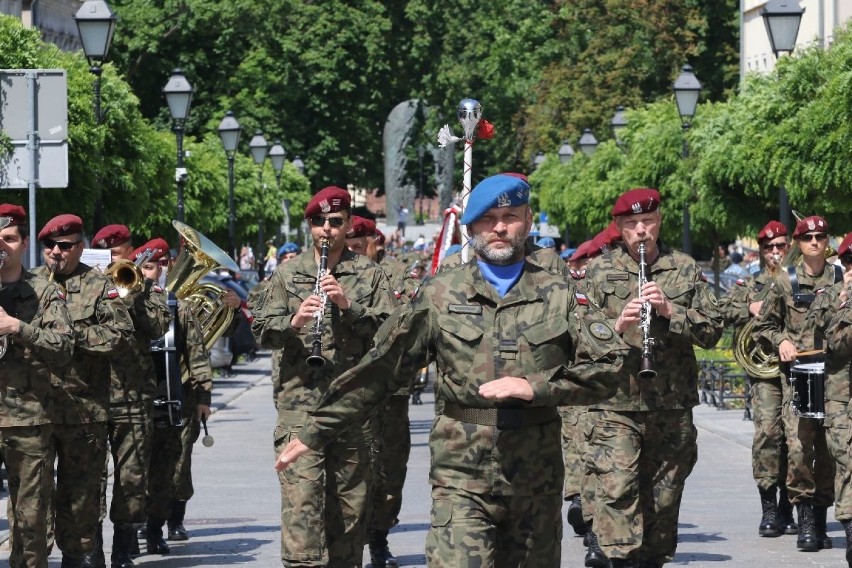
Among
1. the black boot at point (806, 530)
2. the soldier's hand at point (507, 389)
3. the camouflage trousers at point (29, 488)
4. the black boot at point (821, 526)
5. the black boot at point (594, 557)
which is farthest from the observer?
the black boot at point (821, 526)

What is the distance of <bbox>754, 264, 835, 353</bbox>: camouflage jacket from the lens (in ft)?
41.8

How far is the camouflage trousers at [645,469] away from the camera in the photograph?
10.1 m

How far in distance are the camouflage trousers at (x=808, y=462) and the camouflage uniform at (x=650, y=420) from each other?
271 cm

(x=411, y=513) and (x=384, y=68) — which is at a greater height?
(x=384, y=68)

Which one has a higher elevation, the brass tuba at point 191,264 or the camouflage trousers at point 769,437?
the brass tuba at point 191,264

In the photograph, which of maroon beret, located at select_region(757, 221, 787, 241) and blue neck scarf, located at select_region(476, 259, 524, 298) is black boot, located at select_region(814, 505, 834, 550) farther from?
blue neck scarf, located at select_region(476, 259, 524, 298)

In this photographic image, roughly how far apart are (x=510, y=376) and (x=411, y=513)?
762 centimetres

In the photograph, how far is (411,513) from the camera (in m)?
14.6

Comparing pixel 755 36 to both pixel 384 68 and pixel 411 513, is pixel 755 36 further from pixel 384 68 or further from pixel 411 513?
pixel 411 513

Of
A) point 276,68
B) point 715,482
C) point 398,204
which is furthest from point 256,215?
point 398,204

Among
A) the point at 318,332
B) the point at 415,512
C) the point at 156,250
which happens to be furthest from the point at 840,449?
the point at 156,250

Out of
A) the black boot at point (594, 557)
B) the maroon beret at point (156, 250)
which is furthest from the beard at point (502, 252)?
the maroon beret at point (156, 250)

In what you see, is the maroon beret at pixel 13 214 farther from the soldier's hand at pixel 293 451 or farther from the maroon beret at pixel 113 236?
the soldier's hand at pixel 293 451

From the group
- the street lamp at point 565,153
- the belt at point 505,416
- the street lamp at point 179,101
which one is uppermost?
the street lamp at point 565,153
